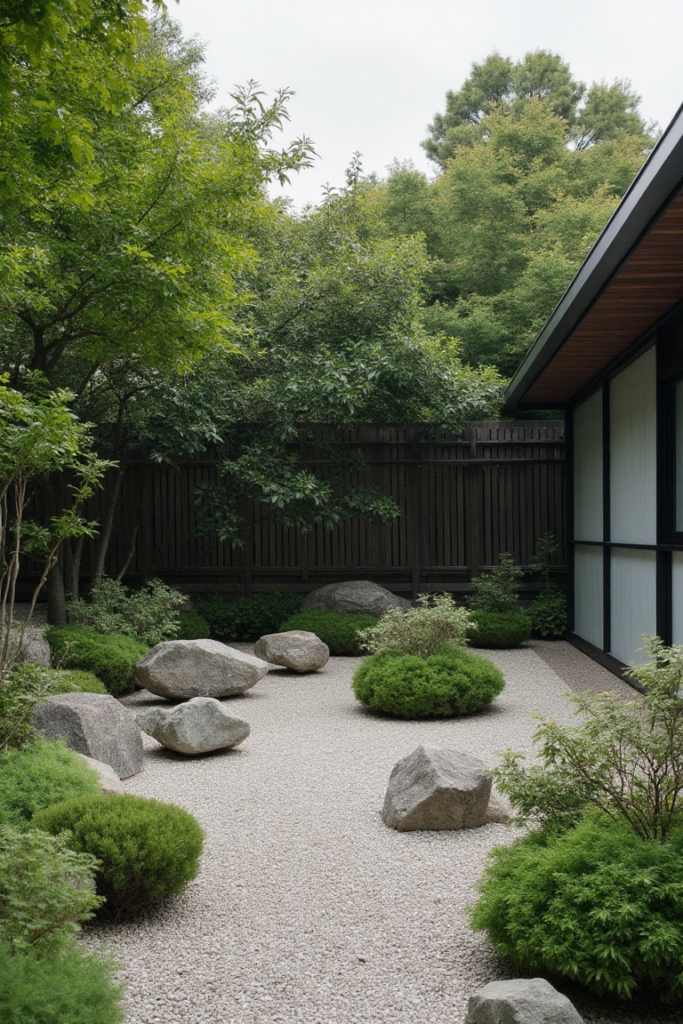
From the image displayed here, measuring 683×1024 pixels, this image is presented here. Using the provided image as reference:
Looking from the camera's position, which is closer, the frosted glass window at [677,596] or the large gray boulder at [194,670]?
the frosted glass window at [677,596]

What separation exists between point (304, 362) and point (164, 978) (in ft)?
29.6

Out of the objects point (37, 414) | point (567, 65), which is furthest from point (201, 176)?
point (567, 65)

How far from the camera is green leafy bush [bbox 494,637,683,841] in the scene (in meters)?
3.11

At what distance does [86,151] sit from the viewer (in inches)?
212

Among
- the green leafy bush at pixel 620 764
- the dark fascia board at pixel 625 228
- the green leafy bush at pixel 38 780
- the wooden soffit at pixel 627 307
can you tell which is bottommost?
the green leafy bush at pixel 38 780

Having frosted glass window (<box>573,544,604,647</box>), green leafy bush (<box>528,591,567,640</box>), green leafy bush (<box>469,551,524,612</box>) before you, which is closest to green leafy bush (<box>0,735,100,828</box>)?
frosted glass window (<box>573,544,604,647</box>)

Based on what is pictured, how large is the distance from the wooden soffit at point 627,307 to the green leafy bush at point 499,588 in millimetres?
2621

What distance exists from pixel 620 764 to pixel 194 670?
16.5ft

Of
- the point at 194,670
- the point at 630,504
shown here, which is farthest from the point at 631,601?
the point at 194,670

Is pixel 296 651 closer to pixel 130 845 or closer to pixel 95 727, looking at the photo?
pixel 95 727

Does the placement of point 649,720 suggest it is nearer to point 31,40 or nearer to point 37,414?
point 31,40

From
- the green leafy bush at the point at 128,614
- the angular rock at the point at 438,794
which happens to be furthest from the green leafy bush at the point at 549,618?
the angular rock at the point at 438,794

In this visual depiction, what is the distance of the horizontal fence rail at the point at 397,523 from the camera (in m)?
12.4

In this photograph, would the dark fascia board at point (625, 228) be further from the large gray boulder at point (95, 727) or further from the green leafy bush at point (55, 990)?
the large gray boulder at point (95, 727)
